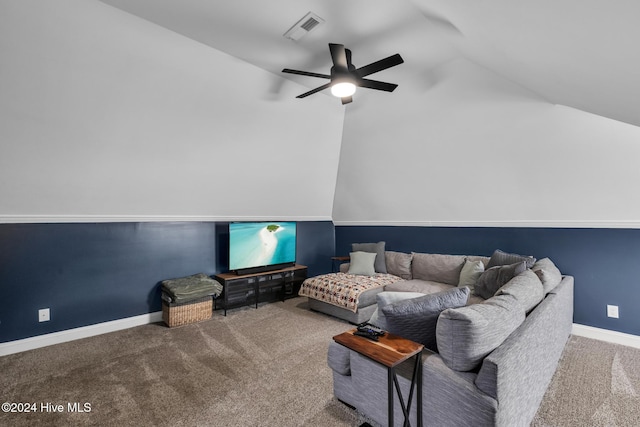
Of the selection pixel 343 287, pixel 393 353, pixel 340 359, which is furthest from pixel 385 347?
pixel 343 287

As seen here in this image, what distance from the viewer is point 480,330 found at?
1.51m

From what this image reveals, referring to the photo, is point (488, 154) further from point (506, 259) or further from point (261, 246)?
point (261, 246)

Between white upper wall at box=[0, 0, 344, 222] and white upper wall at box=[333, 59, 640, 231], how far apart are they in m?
0.88

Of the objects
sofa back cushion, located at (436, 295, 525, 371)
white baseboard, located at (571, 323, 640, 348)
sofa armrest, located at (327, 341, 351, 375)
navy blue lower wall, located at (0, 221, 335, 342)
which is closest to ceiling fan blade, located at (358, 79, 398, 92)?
sofa back cushion, located at (436, 295, 525, 371)

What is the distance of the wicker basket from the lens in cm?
370

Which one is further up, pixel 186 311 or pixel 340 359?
pixel 340 359

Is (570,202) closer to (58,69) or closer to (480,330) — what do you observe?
(480,330)

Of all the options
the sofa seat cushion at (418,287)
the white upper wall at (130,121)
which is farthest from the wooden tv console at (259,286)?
the sofa seat cushion at (418,287)

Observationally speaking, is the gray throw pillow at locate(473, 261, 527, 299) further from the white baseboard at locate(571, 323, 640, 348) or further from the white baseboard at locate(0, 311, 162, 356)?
the white baseboard at locate(0, 311, 162, 356)

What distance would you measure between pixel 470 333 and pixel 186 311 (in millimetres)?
3447

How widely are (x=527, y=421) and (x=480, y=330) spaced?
0.84 meters

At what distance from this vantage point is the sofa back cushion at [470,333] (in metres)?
1.51

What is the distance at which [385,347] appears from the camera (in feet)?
5.41

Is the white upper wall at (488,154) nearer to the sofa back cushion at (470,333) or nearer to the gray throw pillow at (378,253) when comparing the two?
the gray throw pillow at (378,253)
